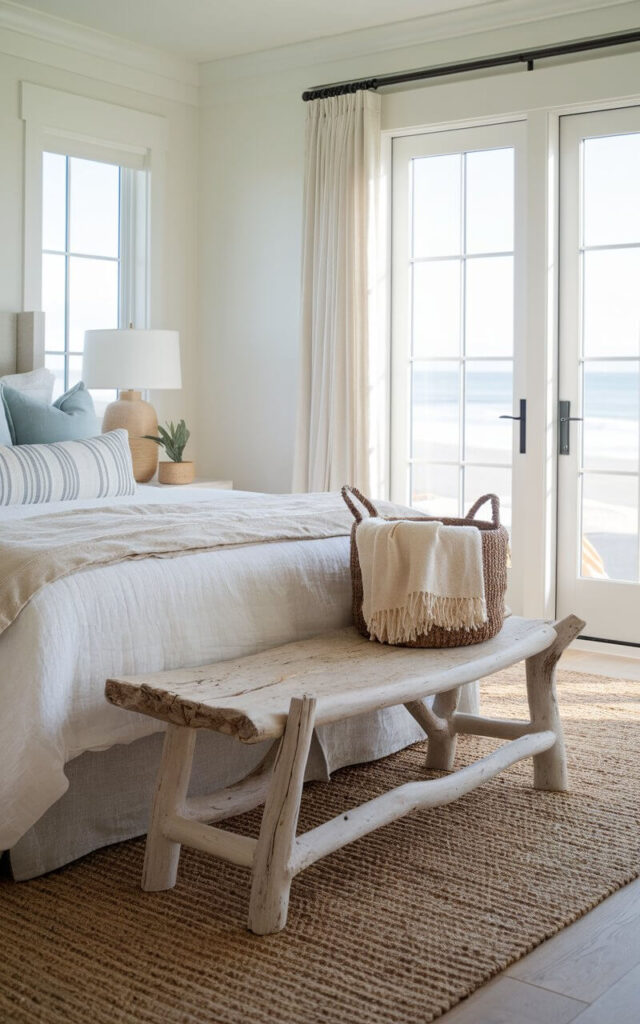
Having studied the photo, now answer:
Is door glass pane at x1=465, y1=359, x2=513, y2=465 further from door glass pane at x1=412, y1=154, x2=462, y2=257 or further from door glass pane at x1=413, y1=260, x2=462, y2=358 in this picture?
door glass pane at x1=412, y1=154, x2=462, y2=257

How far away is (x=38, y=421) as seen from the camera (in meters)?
3.79

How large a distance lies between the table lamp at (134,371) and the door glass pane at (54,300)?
0.37m

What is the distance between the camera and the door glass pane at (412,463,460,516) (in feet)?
16.1

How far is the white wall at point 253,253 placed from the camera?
523 centimetres

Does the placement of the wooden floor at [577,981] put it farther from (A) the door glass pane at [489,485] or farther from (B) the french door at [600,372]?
(A) the door glass pane at [489,485]

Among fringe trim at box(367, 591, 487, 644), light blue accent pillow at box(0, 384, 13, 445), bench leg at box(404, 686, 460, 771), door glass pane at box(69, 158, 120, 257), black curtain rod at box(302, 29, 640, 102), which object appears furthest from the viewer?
door glass pane at box(69, 158, 120, 257)

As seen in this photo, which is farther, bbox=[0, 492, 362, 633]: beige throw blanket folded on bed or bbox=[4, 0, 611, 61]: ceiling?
bbox=[4, 0, 611, 61]: ceiling

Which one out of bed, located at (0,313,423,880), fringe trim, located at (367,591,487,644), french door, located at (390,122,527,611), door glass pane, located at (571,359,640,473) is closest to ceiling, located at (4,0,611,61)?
french door, located at (390,122,527,611)

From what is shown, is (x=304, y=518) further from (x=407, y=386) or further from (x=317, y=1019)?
(x=407, y=386)

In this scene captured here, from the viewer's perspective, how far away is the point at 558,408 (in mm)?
4609

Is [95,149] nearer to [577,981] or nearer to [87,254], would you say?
[87,254]

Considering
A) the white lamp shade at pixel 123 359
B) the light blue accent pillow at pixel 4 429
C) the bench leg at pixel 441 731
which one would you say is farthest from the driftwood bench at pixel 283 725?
the white lamp shade at pixel 123 359

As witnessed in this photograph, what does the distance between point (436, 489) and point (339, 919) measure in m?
3.08

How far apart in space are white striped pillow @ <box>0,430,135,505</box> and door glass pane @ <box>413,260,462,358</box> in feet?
5.70
